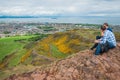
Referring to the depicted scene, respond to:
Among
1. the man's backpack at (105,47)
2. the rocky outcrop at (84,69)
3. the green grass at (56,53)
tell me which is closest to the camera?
the rocky outcrop at (84,69)

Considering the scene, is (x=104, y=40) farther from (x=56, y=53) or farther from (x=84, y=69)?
(x=56, y=53)

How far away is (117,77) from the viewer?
19641 mm

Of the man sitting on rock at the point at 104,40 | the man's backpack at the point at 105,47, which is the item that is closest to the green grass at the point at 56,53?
the man's backpack at the point at 105,47

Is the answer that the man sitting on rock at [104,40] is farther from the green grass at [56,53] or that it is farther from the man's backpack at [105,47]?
the green grass at [56,53]

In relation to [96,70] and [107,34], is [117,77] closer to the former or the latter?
[96,70]

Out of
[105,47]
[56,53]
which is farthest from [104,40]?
[56,53]

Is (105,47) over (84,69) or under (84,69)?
over

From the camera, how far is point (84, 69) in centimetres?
2023

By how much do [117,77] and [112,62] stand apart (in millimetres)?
1381

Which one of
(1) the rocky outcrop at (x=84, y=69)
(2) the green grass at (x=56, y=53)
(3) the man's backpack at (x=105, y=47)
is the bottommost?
(2) the green grass at (x=56, y=53)

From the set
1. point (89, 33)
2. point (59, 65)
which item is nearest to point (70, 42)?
point (89, 33)

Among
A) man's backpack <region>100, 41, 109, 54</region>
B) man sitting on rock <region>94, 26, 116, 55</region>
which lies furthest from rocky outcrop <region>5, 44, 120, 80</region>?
man sitting on rock <region>94, 26, 116, 55</region>

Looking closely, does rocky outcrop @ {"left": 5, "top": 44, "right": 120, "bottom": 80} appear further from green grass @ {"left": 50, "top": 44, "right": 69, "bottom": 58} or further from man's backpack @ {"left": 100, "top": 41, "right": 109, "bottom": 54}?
green grass @ {"left": 50, "top": 44, "right": 69, "bottom": 58}

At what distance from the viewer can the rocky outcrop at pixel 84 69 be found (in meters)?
19.8
